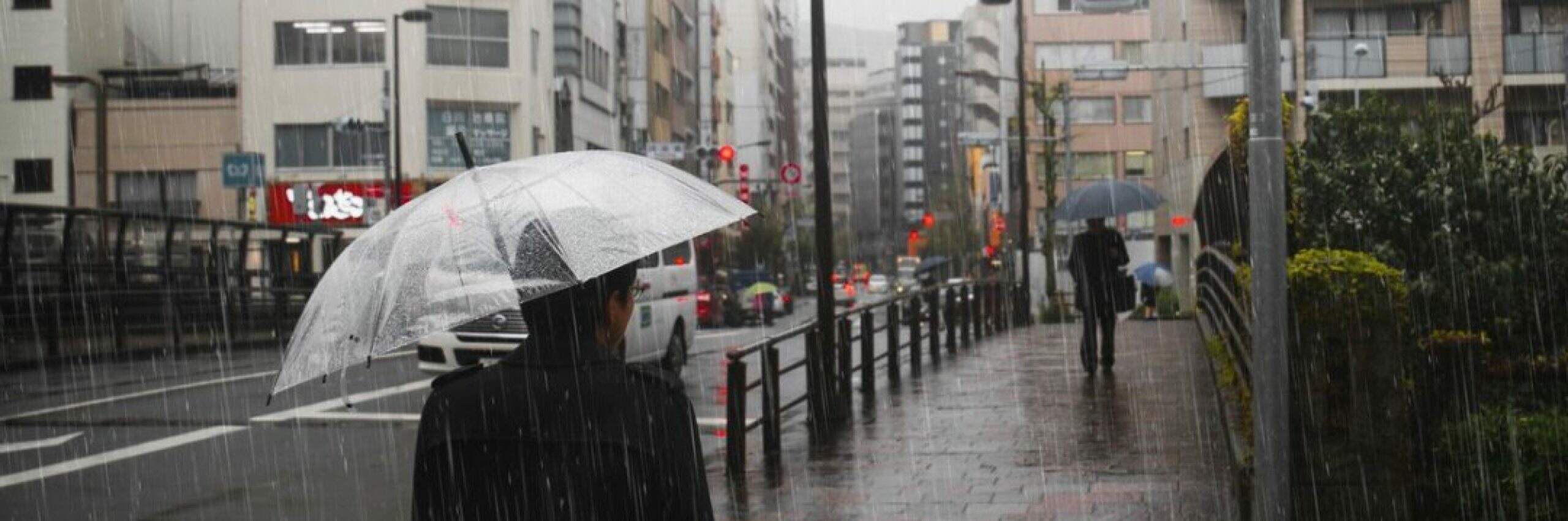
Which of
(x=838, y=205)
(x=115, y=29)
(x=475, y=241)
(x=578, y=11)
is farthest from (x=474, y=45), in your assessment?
(x=838, y=205)

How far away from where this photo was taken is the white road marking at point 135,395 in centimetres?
1318

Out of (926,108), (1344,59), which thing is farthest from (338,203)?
(926,108)

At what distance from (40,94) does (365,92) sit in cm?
1010

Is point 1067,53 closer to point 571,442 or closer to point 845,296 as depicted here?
point 845,296

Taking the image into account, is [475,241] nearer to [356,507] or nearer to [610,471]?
[610,471]

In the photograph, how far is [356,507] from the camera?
834 centimetres

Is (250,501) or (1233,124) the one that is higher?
(1233,124)

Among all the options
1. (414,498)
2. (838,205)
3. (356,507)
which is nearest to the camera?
(414,498)

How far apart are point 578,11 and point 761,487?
4388 centimetres

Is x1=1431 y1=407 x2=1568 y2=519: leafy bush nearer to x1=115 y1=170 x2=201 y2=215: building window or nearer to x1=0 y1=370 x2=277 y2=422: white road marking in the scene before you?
x1=0 y1=370 x2=277 y2=422: white road marking

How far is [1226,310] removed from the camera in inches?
434

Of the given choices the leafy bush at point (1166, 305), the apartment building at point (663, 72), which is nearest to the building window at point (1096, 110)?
the apartment building at point (663, 72)

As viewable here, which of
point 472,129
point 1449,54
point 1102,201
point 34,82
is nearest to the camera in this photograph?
point 1102,201

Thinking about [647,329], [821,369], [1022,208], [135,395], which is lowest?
[135,395]
